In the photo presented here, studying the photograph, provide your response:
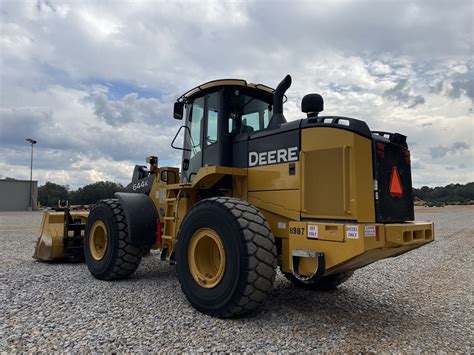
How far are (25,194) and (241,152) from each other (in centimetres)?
5058

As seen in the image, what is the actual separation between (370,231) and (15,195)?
5266 cm

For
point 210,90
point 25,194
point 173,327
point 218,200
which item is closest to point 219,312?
point 173,327

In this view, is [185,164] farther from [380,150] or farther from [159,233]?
[380,150]

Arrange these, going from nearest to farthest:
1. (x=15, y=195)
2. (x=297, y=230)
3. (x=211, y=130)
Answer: (x=297, y=230) < (x=211, y=130) < (x=15, y=195)

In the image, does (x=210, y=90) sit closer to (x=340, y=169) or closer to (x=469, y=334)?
(x=340, y=169)

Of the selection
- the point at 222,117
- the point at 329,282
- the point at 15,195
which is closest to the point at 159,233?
the point at 222,117

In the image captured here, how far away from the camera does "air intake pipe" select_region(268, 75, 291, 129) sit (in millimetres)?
5656

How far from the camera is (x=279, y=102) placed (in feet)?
19.0

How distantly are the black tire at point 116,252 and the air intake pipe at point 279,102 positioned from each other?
3.19m

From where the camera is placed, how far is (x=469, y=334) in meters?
4.65

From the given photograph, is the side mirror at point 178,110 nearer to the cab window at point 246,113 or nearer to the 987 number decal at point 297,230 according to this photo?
the cab window at point 246,113

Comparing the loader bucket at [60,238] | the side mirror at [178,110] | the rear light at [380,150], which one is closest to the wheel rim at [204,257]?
the rear light at [380,150]

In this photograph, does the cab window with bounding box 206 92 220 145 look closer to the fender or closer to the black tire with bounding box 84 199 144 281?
the fender


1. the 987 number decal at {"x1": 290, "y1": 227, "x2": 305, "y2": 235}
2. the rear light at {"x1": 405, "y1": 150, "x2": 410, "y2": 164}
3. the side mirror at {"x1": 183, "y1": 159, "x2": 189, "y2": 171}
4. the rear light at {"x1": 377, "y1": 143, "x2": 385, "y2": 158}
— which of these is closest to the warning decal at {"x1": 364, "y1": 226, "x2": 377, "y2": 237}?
the 987 number decal at {"x1": 290, "y1": 227, "x2": 305, "y2": 235}
